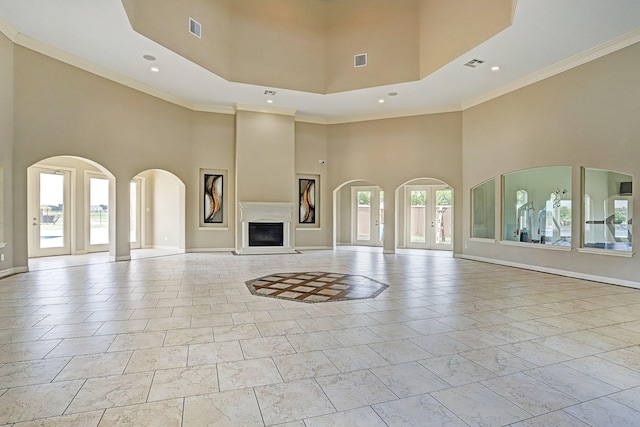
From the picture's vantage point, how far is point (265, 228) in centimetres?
1030

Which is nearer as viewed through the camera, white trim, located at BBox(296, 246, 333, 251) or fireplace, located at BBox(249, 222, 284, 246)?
fireplace, located at BBox(249, 222, 284, 246)

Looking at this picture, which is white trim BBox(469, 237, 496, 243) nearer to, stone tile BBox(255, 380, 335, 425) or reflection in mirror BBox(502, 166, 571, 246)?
reflection in mirror BBox(502, 166, 571, 246)

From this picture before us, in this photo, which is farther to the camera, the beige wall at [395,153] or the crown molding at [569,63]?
the beige wall at [395,153]

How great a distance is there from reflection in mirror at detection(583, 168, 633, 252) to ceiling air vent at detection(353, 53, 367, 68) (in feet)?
17.3

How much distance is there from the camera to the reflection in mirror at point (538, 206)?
22.8 feet

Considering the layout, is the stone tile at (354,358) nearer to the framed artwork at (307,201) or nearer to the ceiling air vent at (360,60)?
the ceiling air vent at (360,60)

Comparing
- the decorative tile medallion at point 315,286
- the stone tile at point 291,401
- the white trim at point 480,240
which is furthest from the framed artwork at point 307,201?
the stone tile at point 291,401

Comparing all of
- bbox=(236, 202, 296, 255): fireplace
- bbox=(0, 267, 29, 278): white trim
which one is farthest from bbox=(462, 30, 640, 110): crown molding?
bbox=(0, 267, 29, 278): white trim

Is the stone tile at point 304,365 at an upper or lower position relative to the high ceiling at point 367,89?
lower

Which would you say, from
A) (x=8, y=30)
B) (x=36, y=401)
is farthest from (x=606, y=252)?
(x=8, y=30)

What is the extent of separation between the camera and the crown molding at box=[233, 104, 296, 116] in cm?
999

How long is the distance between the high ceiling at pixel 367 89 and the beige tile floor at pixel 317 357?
4.21 m

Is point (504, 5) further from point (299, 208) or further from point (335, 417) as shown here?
point (299, 208)

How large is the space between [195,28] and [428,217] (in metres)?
9.10
